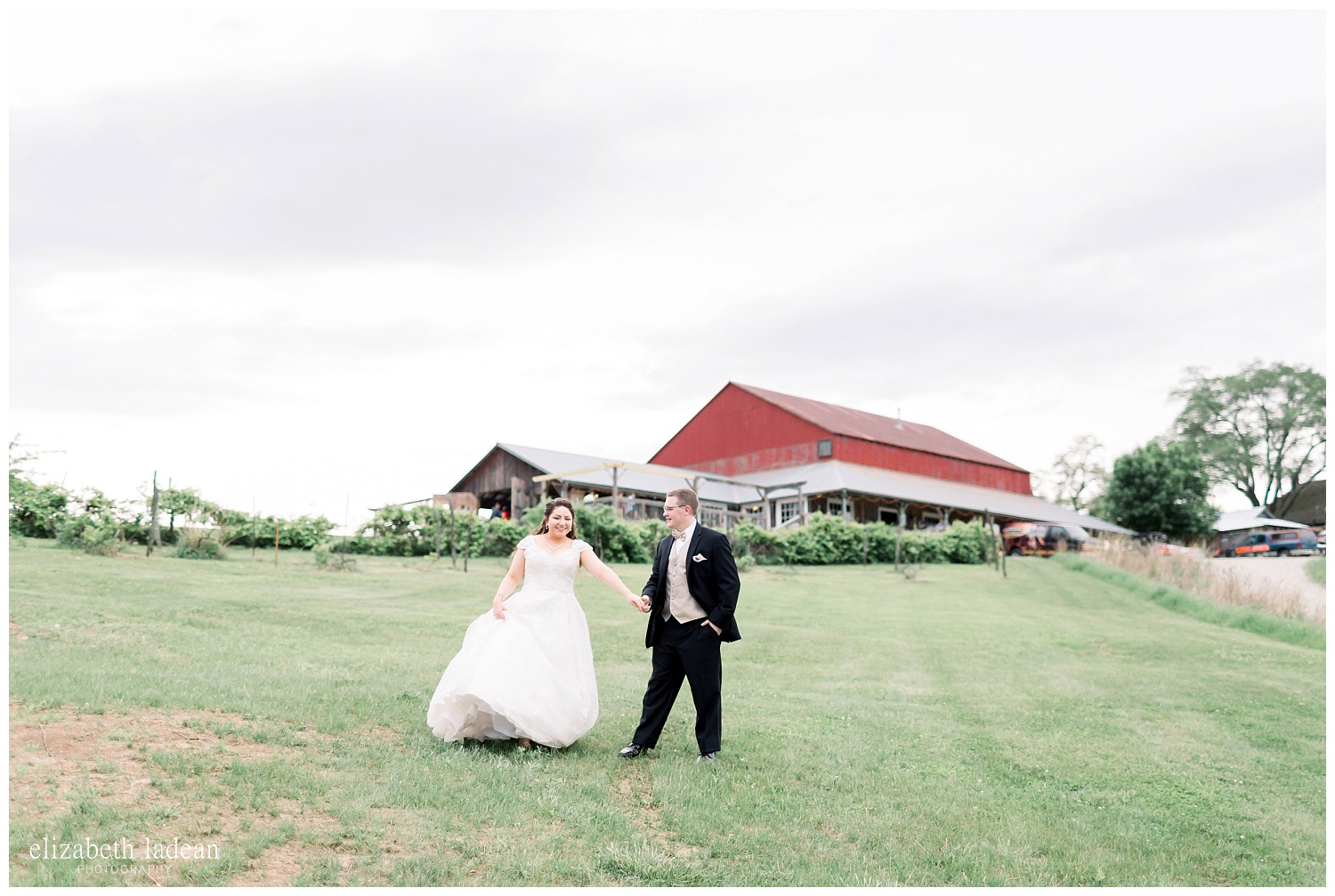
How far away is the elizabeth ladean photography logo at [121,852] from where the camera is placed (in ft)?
15.0

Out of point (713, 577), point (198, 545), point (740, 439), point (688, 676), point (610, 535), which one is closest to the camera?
point (713, 577)

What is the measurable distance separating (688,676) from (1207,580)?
2081 cm

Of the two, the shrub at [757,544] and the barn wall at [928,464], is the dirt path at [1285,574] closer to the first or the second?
the shrub at [757,544]

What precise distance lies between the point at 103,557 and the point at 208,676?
1234 cm

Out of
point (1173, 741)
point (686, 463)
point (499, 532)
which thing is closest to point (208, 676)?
point (1173, 741)

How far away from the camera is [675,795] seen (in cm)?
617

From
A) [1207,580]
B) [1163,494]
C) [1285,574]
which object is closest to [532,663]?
[1207,580]

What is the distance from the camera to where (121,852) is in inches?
184

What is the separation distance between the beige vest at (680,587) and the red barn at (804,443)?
39.4 meters

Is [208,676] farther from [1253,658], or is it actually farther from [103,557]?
[1253,658]

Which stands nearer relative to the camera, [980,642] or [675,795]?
[675,795]

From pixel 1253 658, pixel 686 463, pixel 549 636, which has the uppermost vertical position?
pixel 686 463

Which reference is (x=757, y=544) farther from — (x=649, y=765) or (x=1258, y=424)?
(x=1258, y=424)

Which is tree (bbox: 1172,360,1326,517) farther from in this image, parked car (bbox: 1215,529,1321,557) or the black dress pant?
the black dress pant
